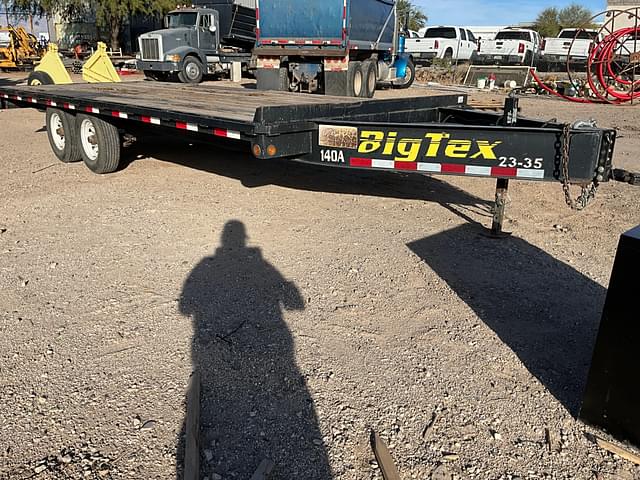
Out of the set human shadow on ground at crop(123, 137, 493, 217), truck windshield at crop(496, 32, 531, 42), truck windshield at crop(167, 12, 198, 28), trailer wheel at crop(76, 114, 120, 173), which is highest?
truck windshield at crop(167, 12, 198, 28)

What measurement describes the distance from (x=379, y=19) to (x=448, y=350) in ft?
51.0

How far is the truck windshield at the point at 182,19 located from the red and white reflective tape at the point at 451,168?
777 inches

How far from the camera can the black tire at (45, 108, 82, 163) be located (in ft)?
24.2

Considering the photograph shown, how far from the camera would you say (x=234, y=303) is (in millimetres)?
3844

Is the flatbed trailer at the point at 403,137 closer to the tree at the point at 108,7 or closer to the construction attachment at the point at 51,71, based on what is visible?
the construction attachment at the point at 51,71

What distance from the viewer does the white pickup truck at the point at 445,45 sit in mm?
26719

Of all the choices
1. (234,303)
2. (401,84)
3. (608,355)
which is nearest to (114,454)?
(234,303)

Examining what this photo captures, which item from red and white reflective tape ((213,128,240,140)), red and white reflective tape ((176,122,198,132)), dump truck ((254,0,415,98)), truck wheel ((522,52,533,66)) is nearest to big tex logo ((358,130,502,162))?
red and white reflective tape ((213,128,240,140))

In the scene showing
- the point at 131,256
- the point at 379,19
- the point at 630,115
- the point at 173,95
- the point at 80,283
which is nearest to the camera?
the point at 80,283

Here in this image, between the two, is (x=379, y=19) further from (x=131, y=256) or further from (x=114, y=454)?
(x=114, y=454)

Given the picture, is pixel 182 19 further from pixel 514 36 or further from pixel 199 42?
pixel 514 36

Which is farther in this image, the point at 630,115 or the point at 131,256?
the point at 630,115

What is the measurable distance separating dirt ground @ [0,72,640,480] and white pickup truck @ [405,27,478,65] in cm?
2230

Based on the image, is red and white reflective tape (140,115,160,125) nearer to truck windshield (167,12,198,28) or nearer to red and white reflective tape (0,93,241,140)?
red and white reflective tape (0,93,241,140)
